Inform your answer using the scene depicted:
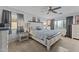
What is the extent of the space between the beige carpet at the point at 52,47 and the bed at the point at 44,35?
73 millimetres

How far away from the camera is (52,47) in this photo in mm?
1903

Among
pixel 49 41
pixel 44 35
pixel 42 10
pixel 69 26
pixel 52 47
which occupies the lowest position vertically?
pixel 52 47

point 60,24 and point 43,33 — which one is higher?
point 60,24

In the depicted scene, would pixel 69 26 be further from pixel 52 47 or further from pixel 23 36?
pixel 23 36

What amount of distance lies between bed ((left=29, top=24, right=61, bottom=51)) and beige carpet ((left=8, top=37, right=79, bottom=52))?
73 mm

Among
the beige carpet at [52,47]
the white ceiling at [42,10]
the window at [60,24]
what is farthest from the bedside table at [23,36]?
the window at [60,24]

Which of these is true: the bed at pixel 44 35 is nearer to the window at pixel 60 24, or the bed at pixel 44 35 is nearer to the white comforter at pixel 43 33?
the white comforter at pixel 43 33

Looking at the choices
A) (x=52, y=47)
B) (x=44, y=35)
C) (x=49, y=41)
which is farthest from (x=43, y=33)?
(x=52, y=47)

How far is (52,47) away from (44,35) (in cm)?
28

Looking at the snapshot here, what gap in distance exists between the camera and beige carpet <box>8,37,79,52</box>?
1896mm

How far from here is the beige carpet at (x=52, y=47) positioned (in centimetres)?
190

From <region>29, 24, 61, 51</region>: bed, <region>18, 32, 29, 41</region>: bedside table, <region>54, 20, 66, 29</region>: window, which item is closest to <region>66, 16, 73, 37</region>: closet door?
<region>54, 20, 66, 29</region>: window
